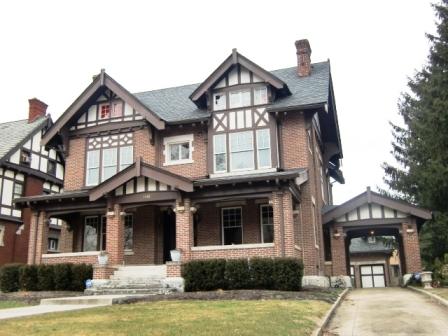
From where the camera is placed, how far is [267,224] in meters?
21.2

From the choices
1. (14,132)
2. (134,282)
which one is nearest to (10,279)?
(134,282)

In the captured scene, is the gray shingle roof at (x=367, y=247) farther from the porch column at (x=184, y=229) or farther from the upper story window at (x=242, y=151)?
the porch column at (x=184, y=229)

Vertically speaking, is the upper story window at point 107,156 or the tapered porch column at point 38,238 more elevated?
the upper story window at point 107,156

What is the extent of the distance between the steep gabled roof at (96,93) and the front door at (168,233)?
413 cm

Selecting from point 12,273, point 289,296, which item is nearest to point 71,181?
point 12,273

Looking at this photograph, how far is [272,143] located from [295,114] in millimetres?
1705

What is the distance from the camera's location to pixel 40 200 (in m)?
21.4

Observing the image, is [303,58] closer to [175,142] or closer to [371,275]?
[175,142]

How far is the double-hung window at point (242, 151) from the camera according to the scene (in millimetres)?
21766

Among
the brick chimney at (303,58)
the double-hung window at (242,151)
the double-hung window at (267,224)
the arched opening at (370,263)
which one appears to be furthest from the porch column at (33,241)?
the arched opening at (370,263)

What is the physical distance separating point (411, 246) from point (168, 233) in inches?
441

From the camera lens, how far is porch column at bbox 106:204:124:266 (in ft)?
63.8

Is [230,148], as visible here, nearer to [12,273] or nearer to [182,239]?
[182,239]

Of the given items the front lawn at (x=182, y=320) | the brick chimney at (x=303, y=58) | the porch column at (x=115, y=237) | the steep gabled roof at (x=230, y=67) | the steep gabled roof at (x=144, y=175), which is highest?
the brick chimney at (x=303, y=58)
